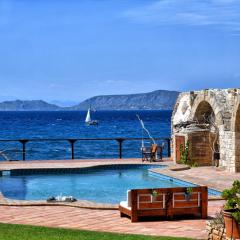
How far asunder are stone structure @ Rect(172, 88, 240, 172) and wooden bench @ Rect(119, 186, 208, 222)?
716cm

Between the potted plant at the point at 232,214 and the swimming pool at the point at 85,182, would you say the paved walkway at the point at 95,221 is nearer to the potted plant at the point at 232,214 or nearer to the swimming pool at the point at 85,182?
the potted plant at the point at 232,214

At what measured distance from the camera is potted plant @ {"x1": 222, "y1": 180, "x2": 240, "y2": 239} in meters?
7.78

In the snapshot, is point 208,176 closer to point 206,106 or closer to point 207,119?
point 207,119

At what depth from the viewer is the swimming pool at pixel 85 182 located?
48.5 ft

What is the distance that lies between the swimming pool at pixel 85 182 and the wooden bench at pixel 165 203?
133 inches

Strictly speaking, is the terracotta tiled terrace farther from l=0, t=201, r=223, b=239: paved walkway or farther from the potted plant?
the potted plant

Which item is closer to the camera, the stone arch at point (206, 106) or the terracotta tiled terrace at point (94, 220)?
the terracotta tiled terrace at point (94, 220)

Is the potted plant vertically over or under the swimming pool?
over

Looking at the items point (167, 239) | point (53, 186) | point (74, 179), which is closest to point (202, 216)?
point (167, 239)

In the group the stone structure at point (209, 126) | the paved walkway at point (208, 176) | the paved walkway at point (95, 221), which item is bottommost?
the paved walkway at point (95, 221)

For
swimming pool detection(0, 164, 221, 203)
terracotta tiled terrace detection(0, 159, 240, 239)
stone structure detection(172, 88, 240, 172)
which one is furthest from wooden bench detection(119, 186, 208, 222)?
stone structure detection(172, 88, 240, 172)

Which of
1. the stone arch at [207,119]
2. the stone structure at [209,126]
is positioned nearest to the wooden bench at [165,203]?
the stone structure at [209,126]

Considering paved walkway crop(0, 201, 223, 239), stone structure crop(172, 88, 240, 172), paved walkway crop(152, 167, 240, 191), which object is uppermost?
stone structure crop(172, 88, 240, 172)

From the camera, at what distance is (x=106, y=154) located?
4228cm
